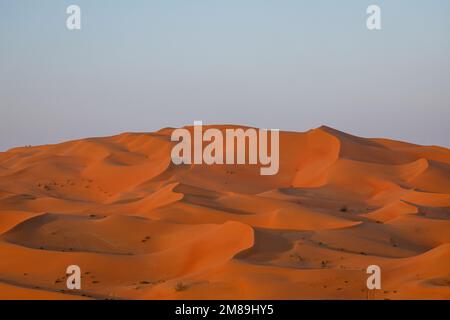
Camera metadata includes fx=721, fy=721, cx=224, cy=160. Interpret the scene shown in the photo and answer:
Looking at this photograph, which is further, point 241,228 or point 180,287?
point 241,228

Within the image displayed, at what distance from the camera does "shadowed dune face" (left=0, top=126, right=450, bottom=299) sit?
403 inches

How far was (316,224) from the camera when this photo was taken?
15883 millimetres

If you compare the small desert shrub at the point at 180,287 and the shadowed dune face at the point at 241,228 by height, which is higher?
the shadowed dune face at the point at 241,228

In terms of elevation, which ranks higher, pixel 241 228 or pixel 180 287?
pixel 241 228

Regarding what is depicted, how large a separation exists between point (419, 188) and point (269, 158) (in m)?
7.45

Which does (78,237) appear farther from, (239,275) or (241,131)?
(241,131)

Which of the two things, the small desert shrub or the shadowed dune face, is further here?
the shadowed dune face

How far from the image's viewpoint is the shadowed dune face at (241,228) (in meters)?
10.2

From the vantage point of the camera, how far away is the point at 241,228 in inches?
531

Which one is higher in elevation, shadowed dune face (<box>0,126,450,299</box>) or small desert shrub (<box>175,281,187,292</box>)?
shadowed dune face (<box>0,126,450,299</box>)

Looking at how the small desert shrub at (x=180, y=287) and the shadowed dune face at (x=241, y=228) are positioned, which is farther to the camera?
the shadowed dune face at (x=241, y=228)

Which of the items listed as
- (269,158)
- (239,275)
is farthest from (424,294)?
(269,158)
